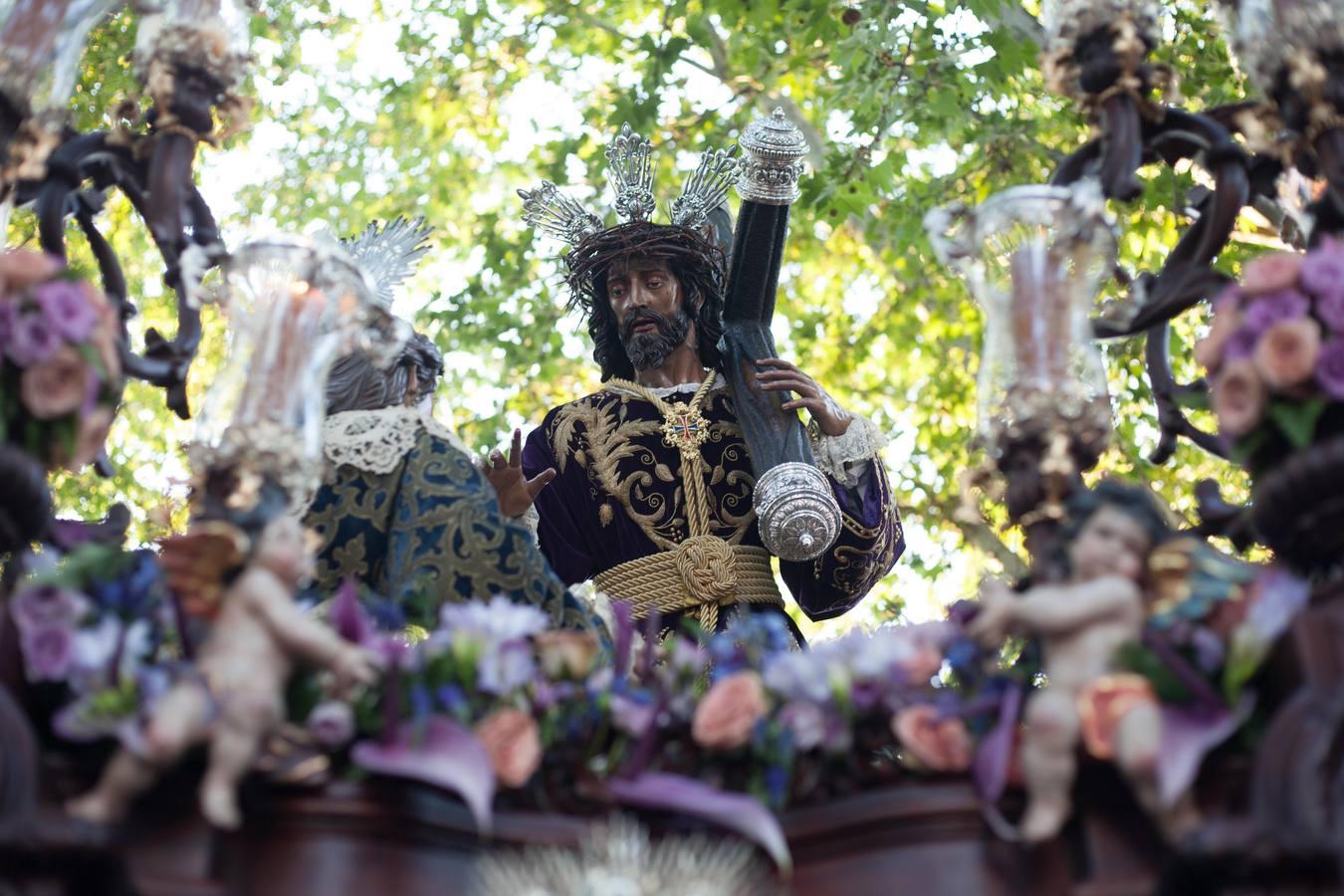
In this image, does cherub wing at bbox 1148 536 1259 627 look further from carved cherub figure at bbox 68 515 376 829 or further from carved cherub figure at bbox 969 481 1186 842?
carved cherub figure at bbox 68 515 376 829

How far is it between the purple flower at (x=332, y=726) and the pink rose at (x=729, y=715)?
893mm

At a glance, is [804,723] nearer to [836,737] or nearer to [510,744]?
[836,737]

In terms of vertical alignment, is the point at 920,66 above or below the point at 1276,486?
above

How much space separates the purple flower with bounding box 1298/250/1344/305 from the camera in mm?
4832

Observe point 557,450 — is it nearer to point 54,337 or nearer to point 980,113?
point 54,337

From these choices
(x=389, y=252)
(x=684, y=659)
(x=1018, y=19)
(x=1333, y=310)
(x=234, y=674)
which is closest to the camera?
(x=234, y=674)

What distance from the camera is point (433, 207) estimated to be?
14.4 m

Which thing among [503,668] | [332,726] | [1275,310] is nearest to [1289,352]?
[1275,310]

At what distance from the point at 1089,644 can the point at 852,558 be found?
286 centimetres

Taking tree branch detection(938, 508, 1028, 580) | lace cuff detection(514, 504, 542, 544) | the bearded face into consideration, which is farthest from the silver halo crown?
tree branch detection(938, 508, 1028, 580)

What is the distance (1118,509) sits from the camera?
4695 mm

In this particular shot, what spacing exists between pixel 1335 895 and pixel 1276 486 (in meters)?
1.14

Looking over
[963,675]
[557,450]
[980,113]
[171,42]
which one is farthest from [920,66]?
[963,675]

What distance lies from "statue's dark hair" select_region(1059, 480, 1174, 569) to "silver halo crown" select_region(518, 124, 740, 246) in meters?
3.65
